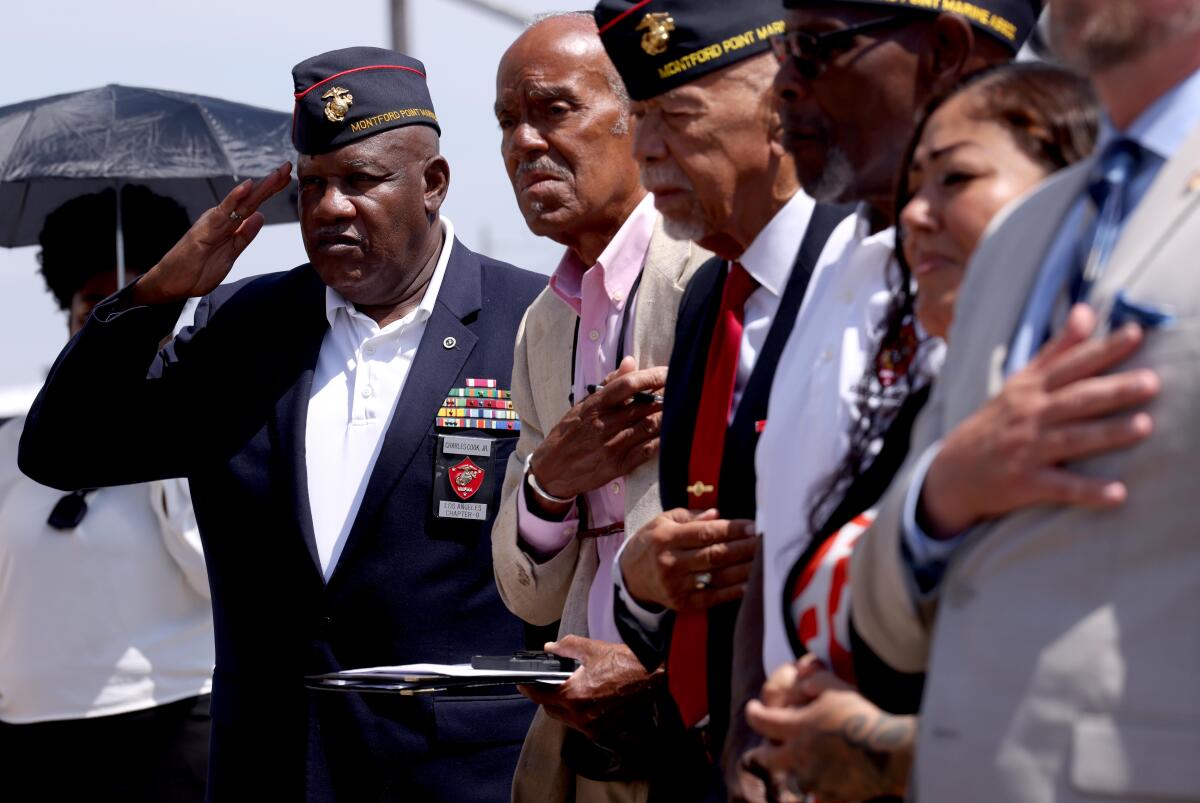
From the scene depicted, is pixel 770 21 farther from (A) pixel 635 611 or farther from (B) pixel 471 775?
(B) pixel 471 775

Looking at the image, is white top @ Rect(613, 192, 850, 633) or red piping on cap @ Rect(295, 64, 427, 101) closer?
white top @ Rect(613, 192, 850, 633)

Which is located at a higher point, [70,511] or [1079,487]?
[1079,487]

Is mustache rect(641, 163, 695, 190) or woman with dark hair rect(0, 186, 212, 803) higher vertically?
mustache rect(641, 163, 695, 190)

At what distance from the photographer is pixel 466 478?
448cm

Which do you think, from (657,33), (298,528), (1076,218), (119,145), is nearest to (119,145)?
(119,145)

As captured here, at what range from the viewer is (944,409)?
2.07 metres

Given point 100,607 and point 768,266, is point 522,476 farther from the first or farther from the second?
point 100,607

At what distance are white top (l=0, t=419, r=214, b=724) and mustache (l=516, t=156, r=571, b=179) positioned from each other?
2267 millimetres

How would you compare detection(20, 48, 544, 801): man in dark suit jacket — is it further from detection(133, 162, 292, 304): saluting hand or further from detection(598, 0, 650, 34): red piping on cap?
detection(598, 0, 650, 34): red piping on cap

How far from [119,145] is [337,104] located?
59.0 inches

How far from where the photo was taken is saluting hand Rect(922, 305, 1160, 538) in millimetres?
1781

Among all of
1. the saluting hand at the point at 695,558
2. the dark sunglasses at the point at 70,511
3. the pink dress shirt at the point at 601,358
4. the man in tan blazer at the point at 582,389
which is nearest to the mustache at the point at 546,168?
the man in tan blazer at the point at 582,389

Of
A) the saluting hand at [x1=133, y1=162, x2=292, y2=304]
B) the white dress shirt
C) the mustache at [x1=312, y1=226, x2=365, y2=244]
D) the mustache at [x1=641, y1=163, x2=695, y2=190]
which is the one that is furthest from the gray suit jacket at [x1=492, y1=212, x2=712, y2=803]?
the white dress shirt

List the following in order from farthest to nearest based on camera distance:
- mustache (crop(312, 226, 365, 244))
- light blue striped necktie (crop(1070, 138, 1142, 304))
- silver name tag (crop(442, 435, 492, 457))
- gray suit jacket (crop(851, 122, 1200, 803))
Answer: mustache (crop(312, 226, 365, 244)), silver name tag (crop(442, 435, 492, 457)), light blue striped necktie (crop(1070, 138, 1142, 304)), gray suit jacket (crop(851, 122, 1200, 803))
